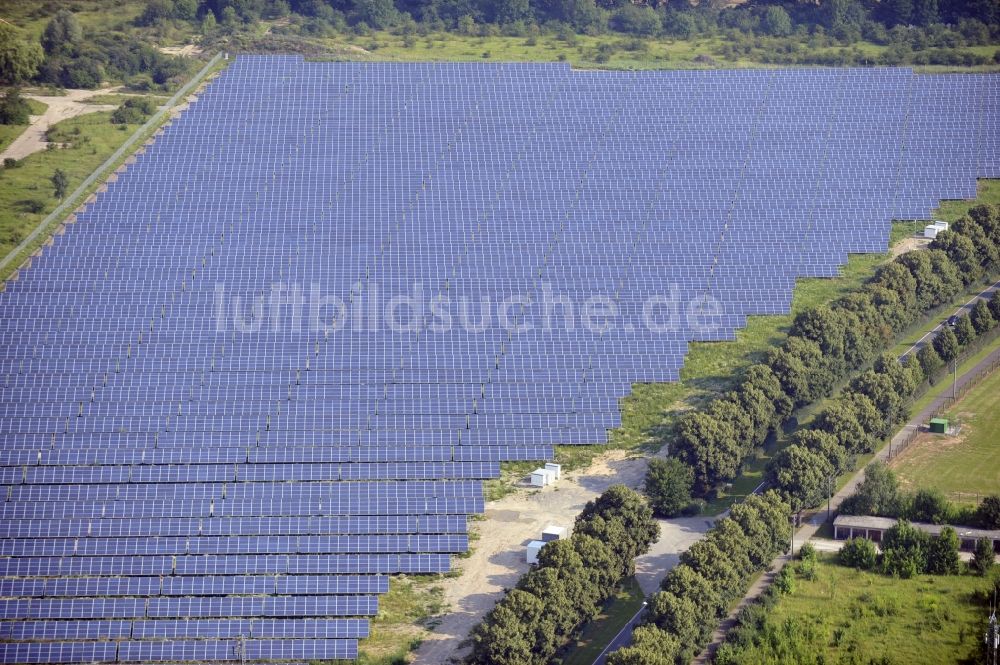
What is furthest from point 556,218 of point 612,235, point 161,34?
point 161,34

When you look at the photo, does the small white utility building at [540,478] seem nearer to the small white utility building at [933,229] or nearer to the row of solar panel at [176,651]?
the row of solar panel at [176,651]

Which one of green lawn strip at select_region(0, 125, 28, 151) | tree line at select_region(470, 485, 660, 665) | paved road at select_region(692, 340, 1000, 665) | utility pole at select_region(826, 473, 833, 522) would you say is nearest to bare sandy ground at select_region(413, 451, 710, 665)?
tree line at select_region(470, 485, 660, 665)

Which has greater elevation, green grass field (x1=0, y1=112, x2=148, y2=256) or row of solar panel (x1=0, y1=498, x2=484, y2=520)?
green grass field (x1=0, y1=112, x2=148, y2=256)

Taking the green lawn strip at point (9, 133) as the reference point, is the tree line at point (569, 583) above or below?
below

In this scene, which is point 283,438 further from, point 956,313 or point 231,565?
point 956,313

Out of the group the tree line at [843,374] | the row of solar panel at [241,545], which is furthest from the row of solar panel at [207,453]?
the tree line at [843,374]

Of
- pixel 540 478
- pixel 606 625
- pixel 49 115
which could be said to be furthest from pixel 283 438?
pixel 49 115

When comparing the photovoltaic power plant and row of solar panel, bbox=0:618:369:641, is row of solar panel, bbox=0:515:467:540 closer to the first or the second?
the photovoltaic power plant
